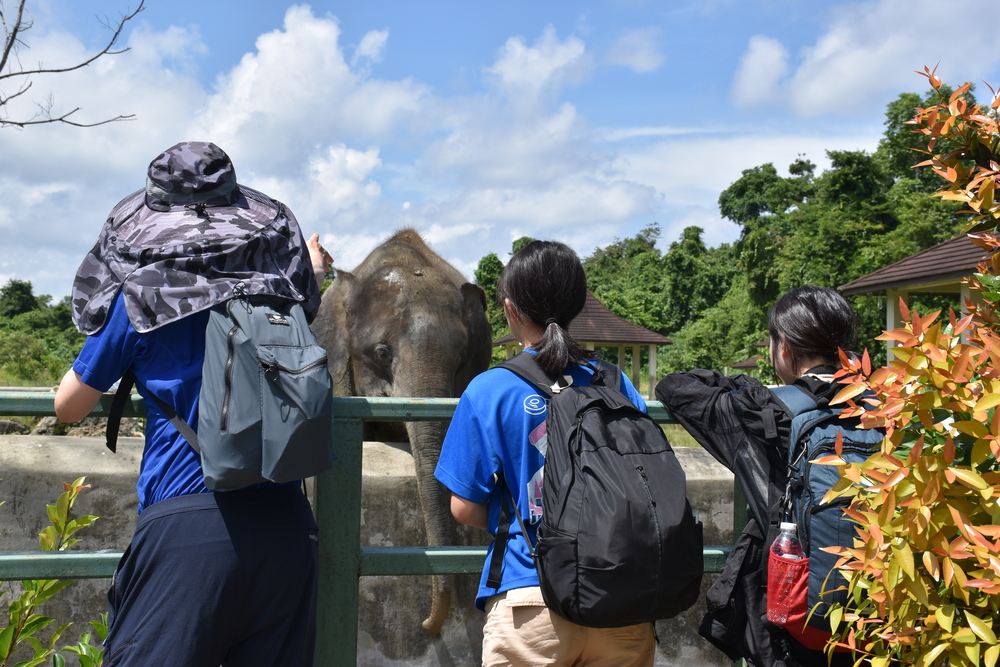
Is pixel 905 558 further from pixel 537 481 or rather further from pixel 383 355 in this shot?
pixel 383 355

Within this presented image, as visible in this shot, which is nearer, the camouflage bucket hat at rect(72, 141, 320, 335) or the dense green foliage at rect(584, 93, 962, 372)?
the camouflage bucket hat at rect(72, 141, 320, 335)

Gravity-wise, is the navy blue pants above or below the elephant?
below

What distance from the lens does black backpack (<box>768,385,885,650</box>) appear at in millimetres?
Answer: 1938

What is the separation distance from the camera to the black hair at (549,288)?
2.07 m

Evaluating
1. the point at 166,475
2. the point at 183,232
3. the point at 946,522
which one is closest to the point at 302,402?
the point at 166,475

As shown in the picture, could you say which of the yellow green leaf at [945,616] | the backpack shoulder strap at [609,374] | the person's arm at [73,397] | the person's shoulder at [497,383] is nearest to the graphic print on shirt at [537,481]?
the person's shoulder at [497,383]

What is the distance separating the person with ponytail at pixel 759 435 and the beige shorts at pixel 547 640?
1.11 feet

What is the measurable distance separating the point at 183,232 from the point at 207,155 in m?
0.24

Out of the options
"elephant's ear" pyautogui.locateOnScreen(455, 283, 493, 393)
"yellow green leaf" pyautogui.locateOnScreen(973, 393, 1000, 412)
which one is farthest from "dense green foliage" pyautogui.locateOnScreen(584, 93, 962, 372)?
"yellow green leaf" pyautogui.locateOnScreen(973, 393, 1000, 412)

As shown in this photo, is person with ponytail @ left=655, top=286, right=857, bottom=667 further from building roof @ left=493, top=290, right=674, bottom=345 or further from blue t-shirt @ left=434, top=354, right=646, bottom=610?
building roof @ left=493, top=290, right=674, bottom=345

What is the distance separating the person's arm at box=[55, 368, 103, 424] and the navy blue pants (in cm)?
28

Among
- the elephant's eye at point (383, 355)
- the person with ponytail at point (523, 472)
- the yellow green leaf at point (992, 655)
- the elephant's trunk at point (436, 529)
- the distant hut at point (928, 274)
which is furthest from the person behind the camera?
the distant hut at point (928, 274)

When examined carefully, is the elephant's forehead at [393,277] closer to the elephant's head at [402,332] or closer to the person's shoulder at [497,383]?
the elephant's head at [402,332]

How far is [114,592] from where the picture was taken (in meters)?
1.84
